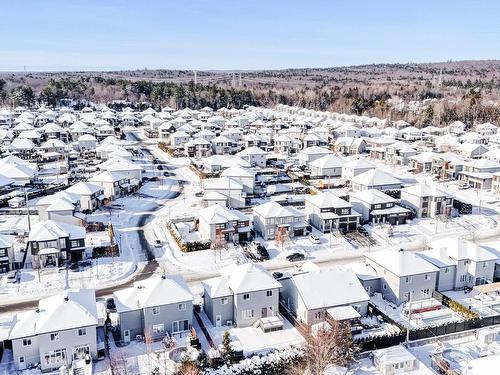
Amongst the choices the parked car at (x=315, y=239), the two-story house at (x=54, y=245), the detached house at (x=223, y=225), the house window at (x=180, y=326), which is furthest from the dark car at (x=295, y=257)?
the two-story house at (x=54, y=245)

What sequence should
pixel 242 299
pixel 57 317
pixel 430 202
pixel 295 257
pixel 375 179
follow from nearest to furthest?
pixel 57 317
pixel 242 299
pixel 295 257
pixel 430 202
pixel 375 179

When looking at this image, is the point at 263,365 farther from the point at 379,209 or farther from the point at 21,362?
the point at 379,209

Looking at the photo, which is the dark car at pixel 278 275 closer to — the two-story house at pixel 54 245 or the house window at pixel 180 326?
the house window at pixel 180 326

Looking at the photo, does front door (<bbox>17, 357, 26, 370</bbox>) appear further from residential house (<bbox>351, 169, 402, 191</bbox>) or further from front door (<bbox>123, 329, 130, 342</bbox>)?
residential house (<bbox>351, 169, 402, 191</bbox>)

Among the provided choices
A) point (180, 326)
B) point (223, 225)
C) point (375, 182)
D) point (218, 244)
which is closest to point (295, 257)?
point (218, 244)

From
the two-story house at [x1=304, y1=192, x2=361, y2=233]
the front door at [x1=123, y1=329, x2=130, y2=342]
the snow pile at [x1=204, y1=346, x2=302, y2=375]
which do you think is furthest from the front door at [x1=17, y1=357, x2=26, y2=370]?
the two-story house at [x1=304, y1=192, x2=361, y2=233]
